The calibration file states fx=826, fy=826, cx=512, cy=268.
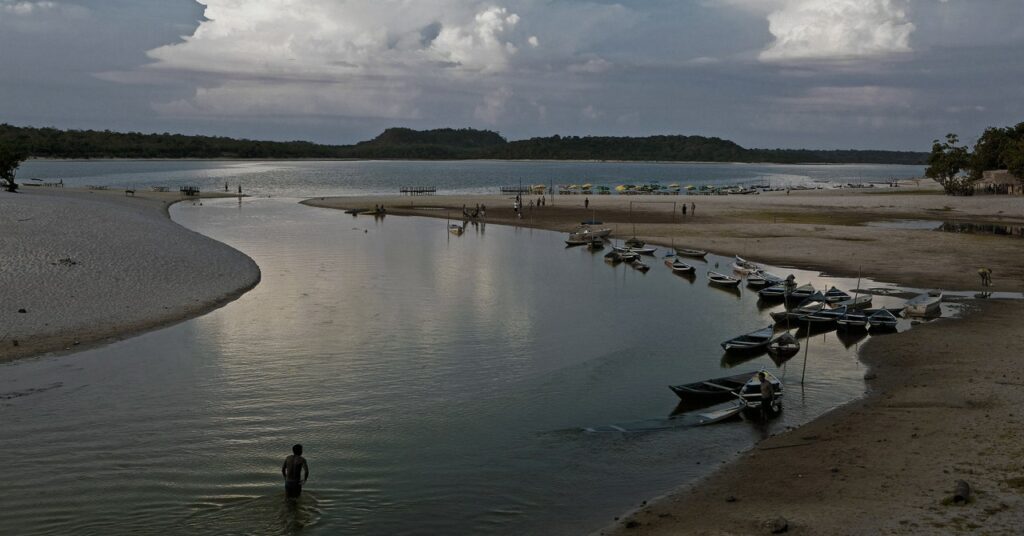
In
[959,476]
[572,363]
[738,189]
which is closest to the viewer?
[959,476]

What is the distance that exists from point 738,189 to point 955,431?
12638cm

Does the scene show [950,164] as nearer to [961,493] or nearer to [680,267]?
[680,267]

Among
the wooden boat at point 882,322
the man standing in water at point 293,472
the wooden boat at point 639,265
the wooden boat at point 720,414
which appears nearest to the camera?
the man standing in water at point 293,472

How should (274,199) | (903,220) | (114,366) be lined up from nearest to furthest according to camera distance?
(114,366) < (903,220) < (274,199)

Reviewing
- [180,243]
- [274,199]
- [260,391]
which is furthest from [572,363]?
[274,199]

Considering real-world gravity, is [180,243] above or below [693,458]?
above

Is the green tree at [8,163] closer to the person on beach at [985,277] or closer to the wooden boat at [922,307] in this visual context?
the wooden boat at [922,307]

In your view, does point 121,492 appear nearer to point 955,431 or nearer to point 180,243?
Answer: point 955,431

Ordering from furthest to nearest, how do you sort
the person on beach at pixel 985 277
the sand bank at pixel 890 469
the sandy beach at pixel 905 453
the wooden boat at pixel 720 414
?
the person on beach at pixel 985 277 → the wooden boat at pixel 720 414 → the sandy beach at pixel 905 453 → the sand bank at pixel 890 469

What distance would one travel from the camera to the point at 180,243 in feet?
169

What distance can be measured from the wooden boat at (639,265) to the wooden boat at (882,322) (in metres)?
19.7

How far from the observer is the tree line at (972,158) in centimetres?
11831

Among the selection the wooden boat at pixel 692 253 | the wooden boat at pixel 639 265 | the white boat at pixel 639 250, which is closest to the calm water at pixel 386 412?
the wooden boat at pixel 639 265

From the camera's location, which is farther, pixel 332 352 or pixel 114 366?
pixel 332 352
